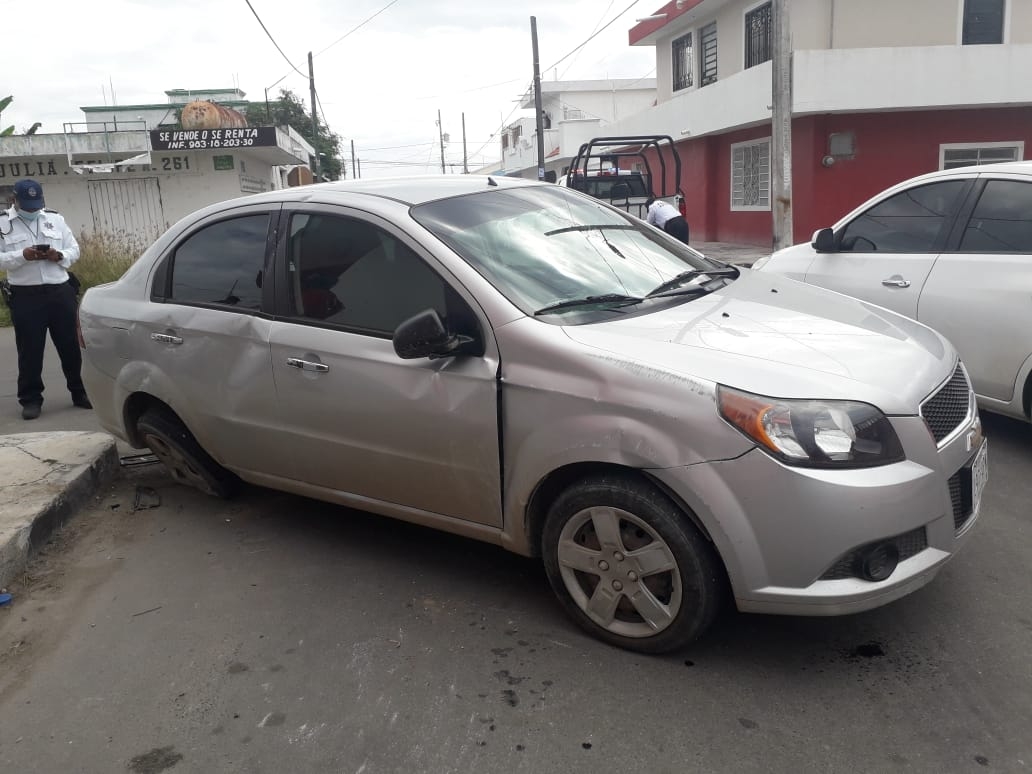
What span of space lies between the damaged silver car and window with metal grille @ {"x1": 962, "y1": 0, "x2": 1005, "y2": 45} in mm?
18275

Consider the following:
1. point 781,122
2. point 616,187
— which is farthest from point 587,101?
point 781,122

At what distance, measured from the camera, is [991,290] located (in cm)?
476

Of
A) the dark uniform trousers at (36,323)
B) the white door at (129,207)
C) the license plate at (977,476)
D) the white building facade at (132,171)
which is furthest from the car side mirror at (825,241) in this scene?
the white door at (129,207)

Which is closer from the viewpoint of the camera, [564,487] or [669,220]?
[564,487]

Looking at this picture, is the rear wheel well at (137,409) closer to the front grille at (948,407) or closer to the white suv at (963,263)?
the front grille at (948,407)

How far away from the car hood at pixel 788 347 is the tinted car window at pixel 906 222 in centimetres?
204

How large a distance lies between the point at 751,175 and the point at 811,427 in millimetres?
20178

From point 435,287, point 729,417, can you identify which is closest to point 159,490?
point 435,287

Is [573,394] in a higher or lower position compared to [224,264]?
lower

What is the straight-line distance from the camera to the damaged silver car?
2656 mm

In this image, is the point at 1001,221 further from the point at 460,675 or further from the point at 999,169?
the point at 460,675

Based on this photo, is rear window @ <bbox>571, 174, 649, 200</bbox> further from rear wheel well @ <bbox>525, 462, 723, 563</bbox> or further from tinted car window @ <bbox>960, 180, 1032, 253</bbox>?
rear wheel well @ <bbox>525, 462, 723, 563</bbox>

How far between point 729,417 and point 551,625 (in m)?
1.15

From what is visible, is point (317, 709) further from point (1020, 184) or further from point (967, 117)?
point (967, 117)
